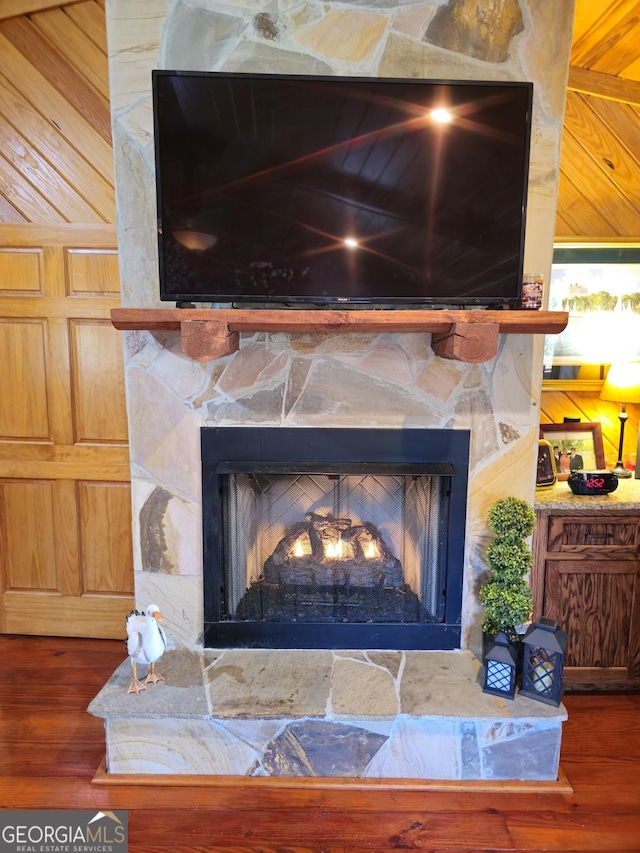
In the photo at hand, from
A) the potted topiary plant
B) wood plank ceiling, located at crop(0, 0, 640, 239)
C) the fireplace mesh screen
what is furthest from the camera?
wood plank ceiling, located at crop(0, 0, 640, 239)

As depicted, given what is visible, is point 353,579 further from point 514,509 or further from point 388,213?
point 388,213

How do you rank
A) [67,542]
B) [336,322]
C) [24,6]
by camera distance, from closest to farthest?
[336,322] < [24,6] < [67,542]

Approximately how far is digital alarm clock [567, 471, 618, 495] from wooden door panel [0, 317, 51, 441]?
7.51ft

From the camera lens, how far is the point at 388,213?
5.67ft

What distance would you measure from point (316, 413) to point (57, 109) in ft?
5.74

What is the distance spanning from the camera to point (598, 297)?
251 cm

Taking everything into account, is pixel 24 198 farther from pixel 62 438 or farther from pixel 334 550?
pixel 334 550

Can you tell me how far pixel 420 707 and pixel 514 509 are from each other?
2.32 feet

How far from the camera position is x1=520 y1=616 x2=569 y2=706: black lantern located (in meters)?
1.79

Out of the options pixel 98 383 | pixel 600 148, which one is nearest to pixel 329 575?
pixel 98 383

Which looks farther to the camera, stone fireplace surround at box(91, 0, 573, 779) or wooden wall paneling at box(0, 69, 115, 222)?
wooden wall paneling at box(0, 69, 115, 222)

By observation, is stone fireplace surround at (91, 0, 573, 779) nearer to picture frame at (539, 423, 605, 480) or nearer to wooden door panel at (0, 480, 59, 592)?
picture frame at (539, 423, 605, 480)

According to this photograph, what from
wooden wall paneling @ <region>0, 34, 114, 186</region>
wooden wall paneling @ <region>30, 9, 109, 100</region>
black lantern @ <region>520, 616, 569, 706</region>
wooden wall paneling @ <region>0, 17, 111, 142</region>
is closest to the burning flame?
black lantern @ <region>520, 616, 569, 706</region>

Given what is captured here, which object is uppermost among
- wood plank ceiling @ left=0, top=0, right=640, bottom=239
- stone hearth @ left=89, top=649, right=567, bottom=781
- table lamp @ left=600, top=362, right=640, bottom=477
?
wood plank ceiling @ left=0, top=0, right=640, bottom=239
